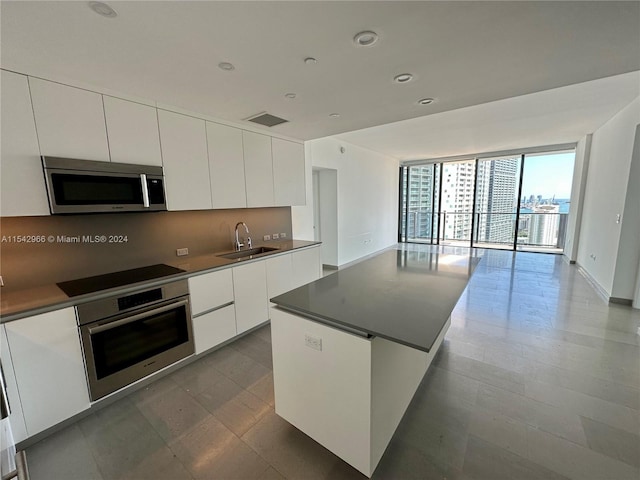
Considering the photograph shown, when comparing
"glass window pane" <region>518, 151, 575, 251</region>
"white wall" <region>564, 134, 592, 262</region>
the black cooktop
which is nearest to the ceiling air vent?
the black cooktop

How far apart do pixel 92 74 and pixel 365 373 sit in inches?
104

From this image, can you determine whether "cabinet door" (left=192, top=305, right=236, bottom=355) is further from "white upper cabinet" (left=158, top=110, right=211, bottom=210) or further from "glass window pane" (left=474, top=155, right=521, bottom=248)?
"glass window pane" (left=474, top=155, right=521, bottom=248)

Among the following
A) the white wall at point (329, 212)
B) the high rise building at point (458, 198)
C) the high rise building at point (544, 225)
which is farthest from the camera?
the high rise building at point (458, 198)

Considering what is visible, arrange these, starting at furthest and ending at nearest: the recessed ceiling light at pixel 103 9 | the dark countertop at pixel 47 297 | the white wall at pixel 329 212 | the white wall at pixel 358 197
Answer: the white wall at pixel 329 212 → the white wall at pixel 358 197 → the dark countertop at pixel 47 297 → the recessed ceiling light at pixel 103 9

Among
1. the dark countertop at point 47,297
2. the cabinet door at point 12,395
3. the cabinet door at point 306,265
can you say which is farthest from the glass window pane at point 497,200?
the cabinet door at point 12,395

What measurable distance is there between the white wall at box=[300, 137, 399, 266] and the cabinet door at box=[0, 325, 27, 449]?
323 centimetres

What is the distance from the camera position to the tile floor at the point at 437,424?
1.48 metres

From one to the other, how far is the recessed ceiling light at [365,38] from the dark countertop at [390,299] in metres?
1.57

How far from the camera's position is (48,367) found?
65.6 inches

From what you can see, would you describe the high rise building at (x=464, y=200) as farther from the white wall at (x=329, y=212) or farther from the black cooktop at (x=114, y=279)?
the black cooktop at (x=114, y=279)

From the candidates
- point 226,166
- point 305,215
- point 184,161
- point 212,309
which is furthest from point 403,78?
point 305,215

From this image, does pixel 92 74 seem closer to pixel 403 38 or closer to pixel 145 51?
pixel 145 51

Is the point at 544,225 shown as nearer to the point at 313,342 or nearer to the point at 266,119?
the point at 266,119

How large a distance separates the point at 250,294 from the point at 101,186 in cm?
165
